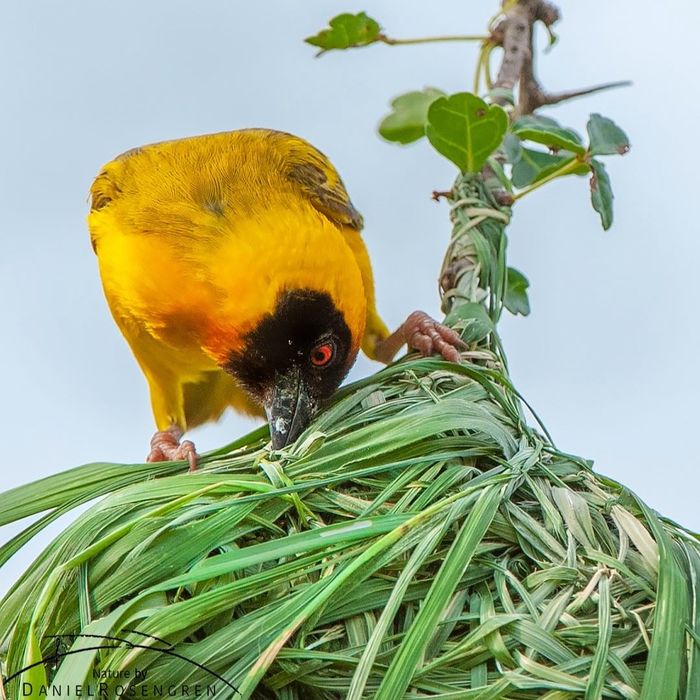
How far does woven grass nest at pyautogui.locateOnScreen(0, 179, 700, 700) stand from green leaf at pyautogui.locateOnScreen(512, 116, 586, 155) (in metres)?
0.90

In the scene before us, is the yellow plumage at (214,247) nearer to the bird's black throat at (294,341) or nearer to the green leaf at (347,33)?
the bird's black throat at (294,341)

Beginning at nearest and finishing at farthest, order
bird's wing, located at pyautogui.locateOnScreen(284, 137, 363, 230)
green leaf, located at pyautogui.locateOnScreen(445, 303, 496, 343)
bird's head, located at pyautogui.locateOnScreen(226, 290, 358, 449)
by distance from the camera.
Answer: green leaf, located at pyautogui.locateOnScreen(445, 303, 496, 343) → bird's head, located at pyautogui.locateOnScreen(226, 290, 358, 449) → bird's wing, located at pyautogui.locateOnScreen(284, 137, 363, 230)

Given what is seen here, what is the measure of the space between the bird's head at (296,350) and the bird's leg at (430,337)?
170mm

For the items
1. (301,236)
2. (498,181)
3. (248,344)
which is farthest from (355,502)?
(498,181)

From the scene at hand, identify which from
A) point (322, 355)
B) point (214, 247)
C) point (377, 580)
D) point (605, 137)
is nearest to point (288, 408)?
Result: point (322, 355)

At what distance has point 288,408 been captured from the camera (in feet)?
7.09

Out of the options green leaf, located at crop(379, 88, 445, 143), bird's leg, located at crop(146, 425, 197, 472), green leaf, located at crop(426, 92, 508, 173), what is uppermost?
green leaf, located at crop(379, 88, 445, 143)

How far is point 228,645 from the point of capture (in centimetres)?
136

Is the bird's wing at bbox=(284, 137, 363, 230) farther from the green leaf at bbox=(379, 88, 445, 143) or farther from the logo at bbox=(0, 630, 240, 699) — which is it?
the logo at bbox=(0, 630, 240, 699)

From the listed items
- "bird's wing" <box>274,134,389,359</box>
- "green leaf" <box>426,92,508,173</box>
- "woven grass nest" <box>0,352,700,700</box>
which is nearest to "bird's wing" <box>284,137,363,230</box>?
"bird's wing" <box>274,134,389,359</box>

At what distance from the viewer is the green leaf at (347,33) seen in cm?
285

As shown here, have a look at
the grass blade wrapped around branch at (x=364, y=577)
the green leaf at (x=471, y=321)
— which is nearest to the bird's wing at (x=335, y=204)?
the green leaf at (x=471, y=321)

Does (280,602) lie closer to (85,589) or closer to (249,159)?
(85,589)

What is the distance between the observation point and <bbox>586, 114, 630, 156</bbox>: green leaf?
2436 millimetres
